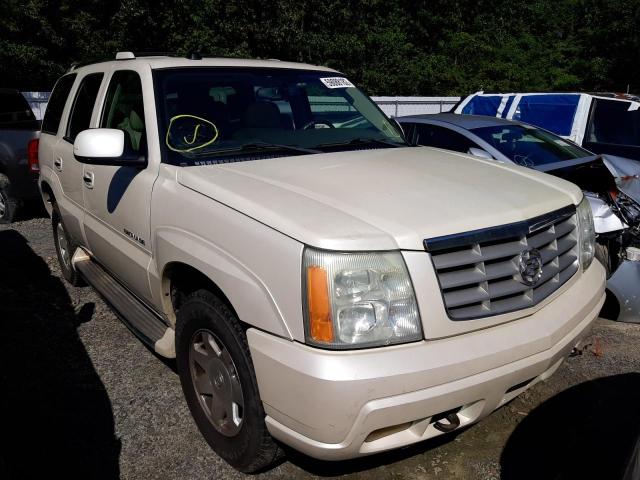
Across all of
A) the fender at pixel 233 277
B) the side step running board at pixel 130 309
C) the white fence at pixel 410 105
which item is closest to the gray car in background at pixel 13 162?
the side step running board at pixel 130 309

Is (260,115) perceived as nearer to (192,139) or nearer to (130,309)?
(192,139)

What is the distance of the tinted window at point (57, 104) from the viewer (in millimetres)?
5023

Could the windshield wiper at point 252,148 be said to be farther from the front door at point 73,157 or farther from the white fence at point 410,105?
the white fence at point 410,105

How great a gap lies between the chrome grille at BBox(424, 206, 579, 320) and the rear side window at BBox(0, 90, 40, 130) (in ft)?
24.7

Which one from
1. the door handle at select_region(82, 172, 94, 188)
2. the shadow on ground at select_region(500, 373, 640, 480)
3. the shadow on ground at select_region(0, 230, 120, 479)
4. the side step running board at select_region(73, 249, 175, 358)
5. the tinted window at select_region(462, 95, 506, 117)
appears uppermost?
the door handle at select_region(82, 172, 94, 188)

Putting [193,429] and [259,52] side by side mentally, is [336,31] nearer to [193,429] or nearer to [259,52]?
[259,52]

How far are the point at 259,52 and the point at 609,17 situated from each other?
17.4m

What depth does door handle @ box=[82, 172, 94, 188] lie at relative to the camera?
3990 millimetres

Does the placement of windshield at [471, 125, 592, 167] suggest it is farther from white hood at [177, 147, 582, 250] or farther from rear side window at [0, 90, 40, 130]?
rear side window at [0, 90, 40, 130]

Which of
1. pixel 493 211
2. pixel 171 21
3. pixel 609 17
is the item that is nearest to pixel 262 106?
pixel 493 211

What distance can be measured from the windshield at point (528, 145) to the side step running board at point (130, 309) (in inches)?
169

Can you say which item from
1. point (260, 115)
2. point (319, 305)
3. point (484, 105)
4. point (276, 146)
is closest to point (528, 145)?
point (484, 105)

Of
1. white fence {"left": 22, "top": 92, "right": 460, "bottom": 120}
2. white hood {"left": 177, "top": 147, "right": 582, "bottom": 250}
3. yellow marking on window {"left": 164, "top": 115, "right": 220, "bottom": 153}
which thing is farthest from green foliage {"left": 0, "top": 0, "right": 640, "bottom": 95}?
white hood {"left": 177, "top": 147, "right": 582, "bottom": 250}

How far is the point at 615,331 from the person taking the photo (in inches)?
179
